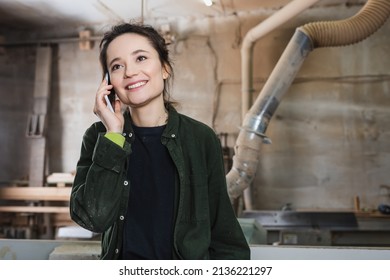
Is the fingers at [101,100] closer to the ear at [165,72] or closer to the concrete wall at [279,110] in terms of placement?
the ear at [165,72]

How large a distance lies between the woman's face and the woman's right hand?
31mm

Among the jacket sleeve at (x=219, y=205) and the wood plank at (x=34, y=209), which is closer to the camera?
the jacket sleeve at (x=219, y=205)

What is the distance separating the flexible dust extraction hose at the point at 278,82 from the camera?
1846 millimetres

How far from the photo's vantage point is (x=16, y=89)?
8.41 feet

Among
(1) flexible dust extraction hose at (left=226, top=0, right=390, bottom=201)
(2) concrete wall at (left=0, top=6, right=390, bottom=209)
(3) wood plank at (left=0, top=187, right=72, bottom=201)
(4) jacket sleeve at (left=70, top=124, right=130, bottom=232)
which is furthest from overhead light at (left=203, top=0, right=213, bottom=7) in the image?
(4) jacket sleeve at (left=70, top=124, right=130, bottom=232)

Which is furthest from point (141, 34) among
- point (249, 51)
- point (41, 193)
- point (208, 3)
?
point (41, 193)

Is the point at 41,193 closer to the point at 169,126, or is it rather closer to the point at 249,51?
the point at 249,51

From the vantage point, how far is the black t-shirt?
2.34ft

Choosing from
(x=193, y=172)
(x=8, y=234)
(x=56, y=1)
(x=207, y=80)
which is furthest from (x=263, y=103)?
(x=8, y=234)

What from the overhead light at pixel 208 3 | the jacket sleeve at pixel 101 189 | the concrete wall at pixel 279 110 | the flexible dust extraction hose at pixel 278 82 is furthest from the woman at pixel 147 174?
the concrete wall at pixel 279 110

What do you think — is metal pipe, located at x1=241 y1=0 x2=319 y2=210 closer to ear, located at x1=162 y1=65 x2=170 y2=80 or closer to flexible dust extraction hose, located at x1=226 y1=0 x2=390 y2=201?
flexible dust extraction hose, located at x1=226 y1=0 x2=390 y2=201
